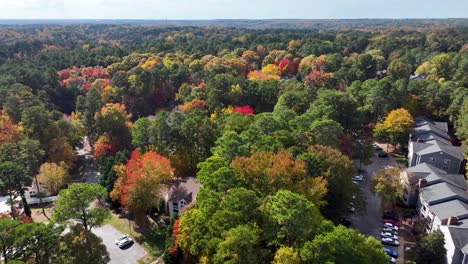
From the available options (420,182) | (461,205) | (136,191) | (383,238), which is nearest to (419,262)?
(383,238)

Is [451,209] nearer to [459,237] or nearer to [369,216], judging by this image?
[459,237]

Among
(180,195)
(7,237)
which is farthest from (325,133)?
(7,237)

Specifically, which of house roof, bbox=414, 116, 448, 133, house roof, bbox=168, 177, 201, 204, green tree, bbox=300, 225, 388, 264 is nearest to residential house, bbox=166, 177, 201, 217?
house roof, bbox=168, 177, 201, 204

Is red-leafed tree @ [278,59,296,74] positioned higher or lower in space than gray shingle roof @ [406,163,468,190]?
higher

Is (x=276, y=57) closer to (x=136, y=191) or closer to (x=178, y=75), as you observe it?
(x=178, y=75)

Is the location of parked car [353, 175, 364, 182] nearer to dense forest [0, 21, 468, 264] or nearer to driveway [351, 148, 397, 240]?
driveway [351, 148, 397, 240]

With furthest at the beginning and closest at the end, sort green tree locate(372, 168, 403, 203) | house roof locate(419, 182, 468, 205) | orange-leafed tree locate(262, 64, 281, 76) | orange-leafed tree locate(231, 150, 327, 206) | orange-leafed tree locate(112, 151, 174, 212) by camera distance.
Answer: orange-leafed tree locate(262, 64, 281, 76) < green tree locate(372, 168, 403, 203) < house roof locate(419, 182, 468, 205) < orange-leafed tree locate(112, 151, 174, 212) < orange-leafed tree locate(231, 150, 327, 206)
